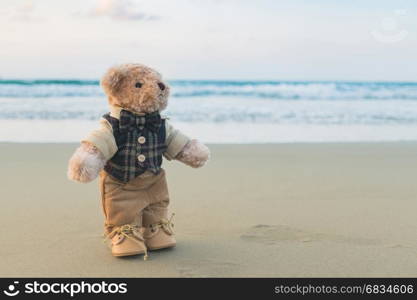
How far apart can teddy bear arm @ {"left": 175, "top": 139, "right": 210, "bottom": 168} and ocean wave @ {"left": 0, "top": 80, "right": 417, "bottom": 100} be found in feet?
26.5

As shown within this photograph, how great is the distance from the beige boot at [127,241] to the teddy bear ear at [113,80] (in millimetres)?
614

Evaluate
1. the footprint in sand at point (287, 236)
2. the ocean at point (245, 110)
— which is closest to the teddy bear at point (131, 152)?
the footprint in sand at point (287, 236)

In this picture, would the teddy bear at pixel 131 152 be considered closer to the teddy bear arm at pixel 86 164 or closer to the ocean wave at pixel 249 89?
the teddy bear arm at pixel 86 164

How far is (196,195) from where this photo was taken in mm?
4020

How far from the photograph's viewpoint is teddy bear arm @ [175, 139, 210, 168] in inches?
119

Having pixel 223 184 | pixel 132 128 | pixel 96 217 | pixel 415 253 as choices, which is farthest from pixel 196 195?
pixel 415 253

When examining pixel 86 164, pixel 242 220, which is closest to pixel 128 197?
pixel 86 164

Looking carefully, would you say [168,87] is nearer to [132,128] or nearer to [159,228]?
[132,128]

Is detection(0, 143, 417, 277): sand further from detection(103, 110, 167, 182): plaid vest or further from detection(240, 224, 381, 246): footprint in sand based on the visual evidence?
detection(103, 110, 167, 182): plaid vest

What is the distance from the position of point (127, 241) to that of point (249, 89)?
Answer: 999cm

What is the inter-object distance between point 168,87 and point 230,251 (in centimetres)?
80

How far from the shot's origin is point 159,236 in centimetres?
295

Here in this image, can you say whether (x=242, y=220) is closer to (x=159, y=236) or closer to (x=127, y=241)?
(x=159, y=236)

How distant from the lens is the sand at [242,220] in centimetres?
271
